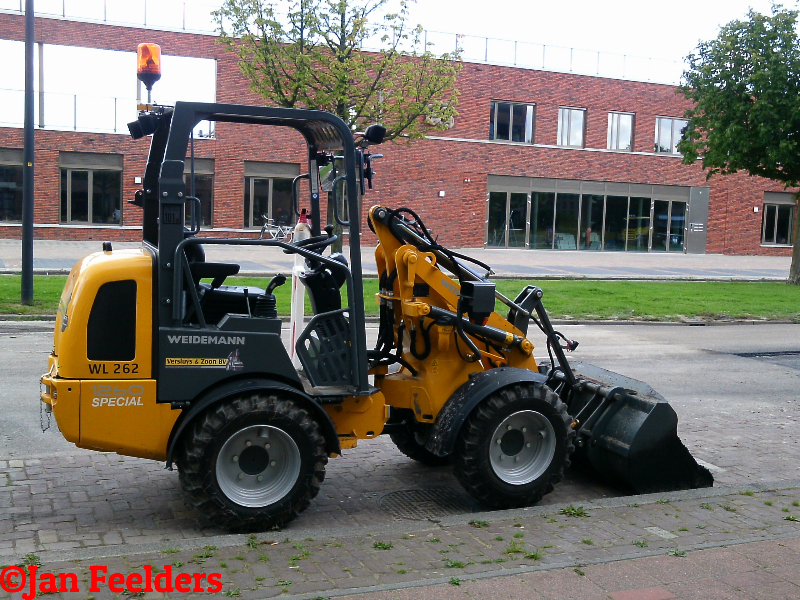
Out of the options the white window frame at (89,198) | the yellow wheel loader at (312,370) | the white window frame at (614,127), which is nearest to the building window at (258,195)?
the white window frame at (89,198)

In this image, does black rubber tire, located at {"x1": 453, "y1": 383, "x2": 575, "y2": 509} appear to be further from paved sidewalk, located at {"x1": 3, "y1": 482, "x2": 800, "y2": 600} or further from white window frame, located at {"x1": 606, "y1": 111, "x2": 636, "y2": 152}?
white window frame, located at {"x1": 606, "y1": 111, "x2": 636, "y2": 152}

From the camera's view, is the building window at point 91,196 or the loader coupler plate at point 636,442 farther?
the building window at point 91,196

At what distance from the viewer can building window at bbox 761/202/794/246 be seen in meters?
45.2

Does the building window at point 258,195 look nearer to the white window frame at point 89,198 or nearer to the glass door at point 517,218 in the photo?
the white window frame at point 89,198

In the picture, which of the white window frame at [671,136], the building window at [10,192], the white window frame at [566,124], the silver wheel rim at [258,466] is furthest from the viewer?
the white window frame at [671,136]

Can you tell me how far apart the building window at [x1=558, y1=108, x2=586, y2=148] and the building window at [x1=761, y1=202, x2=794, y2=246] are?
471 inches

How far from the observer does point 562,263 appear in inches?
1264

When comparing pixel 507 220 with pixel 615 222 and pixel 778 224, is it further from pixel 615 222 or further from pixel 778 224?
pixel 778 224

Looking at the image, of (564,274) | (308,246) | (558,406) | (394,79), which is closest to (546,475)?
(558,406)

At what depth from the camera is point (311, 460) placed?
16.9 feet

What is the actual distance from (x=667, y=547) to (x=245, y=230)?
3002 cm

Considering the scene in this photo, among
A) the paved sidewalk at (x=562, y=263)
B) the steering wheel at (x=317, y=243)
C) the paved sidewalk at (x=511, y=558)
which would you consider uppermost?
the steering wheel at (x=317, y=243)

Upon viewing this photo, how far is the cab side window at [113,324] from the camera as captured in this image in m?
4.82

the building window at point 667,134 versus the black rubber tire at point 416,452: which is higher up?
the building window at point 667,134
